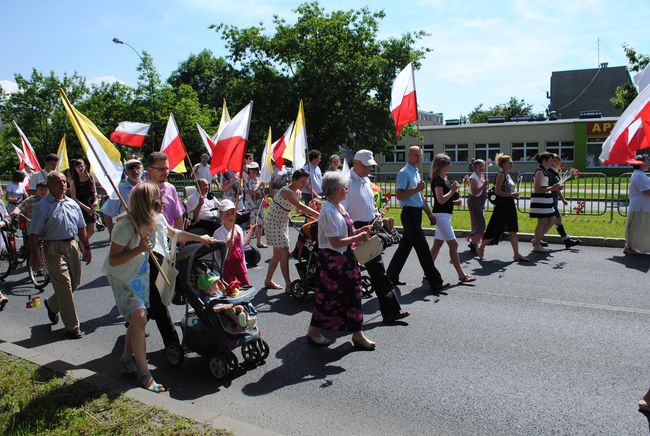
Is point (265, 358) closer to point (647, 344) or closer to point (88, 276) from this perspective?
point (647, 344)

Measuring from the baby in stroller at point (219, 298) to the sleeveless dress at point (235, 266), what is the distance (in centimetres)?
65

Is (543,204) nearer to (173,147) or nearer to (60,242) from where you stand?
(173,147)

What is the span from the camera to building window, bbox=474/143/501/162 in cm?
4956

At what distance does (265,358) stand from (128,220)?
1.91 metres

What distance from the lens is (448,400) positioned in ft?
14.5

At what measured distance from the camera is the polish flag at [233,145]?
A: 6.13m

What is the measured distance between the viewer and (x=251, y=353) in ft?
17.3

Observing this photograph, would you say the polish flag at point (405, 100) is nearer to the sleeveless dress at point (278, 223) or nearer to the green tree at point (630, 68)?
the sleeveless dress at point (278, 223)

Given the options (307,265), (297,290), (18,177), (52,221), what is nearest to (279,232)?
(307,265)

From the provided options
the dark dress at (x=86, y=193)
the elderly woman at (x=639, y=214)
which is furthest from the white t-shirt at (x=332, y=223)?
the elderly woman at (x=639, y=214)

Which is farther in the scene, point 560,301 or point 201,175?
point 201,175

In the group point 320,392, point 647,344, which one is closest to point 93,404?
point 320,392

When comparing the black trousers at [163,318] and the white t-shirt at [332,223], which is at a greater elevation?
the white t-shirt at [332,223]

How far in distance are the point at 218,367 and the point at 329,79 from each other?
107ft
